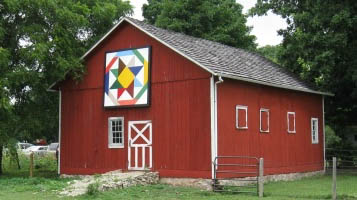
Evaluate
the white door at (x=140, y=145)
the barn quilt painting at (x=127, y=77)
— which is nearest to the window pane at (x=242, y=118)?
the white door at (x=140, y=145)

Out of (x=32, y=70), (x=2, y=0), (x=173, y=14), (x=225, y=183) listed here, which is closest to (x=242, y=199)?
(x=225, y=183)

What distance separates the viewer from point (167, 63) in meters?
21.6

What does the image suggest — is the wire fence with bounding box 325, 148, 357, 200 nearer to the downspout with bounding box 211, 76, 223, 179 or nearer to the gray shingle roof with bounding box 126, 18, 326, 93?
the gray shingle roof with bounding box 126, 18, 326, 93

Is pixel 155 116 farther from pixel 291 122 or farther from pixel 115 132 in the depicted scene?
pixel 291 122

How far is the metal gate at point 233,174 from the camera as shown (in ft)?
63.7

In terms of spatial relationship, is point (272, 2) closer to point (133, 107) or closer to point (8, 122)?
point (133, 107)

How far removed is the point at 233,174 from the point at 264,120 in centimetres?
343

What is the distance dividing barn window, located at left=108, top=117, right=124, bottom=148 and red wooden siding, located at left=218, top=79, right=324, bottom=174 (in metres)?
4.65

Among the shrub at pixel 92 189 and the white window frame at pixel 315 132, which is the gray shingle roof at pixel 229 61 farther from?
the shrub at pixel 92 189

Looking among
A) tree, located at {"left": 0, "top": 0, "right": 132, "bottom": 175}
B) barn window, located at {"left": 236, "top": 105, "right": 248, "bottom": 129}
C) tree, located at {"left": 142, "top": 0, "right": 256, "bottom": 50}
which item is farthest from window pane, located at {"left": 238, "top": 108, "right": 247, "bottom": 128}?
tree, located at {"left": 142, "top": 0, "right": 256, "bottom": 50}

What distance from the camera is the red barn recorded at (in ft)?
67.6

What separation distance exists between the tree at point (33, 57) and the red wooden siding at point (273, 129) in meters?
7.08

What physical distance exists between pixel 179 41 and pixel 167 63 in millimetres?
1635

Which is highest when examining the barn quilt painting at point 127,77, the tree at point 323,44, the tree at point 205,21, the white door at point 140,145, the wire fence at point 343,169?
the tree at point 205,21
